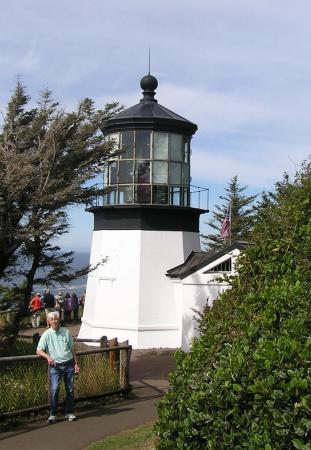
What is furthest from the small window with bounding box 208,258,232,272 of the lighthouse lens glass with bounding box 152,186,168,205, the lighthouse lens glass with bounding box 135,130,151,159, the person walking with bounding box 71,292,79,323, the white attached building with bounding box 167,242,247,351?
the person walking with bounding box 71,292,79,323

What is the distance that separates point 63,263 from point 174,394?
7090mm

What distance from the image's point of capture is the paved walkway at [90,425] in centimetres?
689

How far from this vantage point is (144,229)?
17.7 m

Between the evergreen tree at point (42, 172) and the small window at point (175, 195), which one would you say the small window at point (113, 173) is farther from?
the evergreen tree at point (42, 172)

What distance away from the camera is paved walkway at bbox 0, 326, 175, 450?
22.6 ft

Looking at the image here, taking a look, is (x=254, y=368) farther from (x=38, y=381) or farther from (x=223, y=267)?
(x=223, y=267)

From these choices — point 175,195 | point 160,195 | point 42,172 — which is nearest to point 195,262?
point 175,195

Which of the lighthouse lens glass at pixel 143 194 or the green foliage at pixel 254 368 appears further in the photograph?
the lighthouse lens glass at pixel 143 194

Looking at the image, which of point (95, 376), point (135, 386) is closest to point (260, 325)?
point (95, 376)

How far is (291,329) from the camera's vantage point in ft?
12.3

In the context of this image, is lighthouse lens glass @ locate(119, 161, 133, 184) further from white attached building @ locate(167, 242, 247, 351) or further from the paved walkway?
the paved walkway

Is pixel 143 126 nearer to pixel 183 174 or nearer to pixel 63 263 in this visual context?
pixel 183 174

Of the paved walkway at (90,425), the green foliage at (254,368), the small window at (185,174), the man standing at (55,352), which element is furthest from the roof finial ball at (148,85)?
the green foliage at (254,368)

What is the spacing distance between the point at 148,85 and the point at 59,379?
43.4 ft
